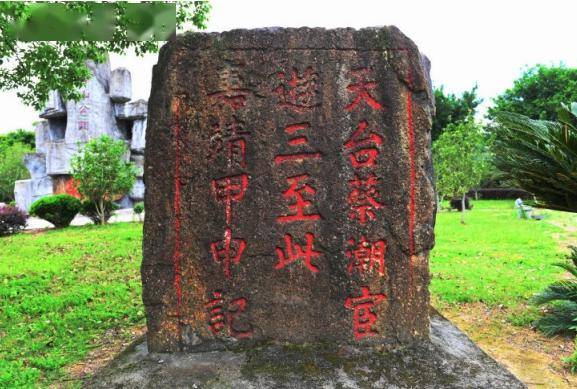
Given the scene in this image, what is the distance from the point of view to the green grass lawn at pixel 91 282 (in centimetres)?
456

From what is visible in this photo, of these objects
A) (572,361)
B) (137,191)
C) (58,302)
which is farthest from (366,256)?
Result: (137,191)

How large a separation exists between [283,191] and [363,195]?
60 centimetres

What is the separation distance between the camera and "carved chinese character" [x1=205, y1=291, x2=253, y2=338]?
10.8ft

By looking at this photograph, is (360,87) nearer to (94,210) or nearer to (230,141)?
(230,141)

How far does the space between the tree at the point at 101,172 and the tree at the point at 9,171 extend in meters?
17.2

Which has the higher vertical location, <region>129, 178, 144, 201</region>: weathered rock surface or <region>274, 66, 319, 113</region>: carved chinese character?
<region>274, 66, 319, 113</region>: carved chinese character

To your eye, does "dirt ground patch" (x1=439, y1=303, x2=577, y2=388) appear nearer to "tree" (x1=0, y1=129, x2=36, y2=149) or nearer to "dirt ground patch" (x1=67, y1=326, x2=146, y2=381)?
"dirt ground patch" (x1=67, y1=326, x2=146, y2=381)

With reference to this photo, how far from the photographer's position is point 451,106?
97.0ft

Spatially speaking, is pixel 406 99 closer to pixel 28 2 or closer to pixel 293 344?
pixel 293 344

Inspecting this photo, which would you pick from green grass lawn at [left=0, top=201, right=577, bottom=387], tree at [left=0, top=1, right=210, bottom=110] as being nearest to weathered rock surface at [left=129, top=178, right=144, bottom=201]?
green grass lawn at [left=0, top=201, right=577, bottom=387]

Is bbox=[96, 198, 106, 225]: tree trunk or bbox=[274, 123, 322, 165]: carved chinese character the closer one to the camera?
bbox=[274, 123, 322, 165]: carved chinese character

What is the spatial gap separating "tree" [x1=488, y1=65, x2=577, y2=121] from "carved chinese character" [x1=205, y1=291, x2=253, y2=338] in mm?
28095

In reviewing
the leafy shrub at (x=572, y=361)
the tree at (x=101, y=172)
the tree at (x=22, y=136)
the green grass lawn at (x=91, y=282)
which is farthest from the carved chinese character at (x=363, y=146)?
the tree at (x=22, y=136)

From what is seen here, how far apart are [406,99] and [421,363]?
192 cm
